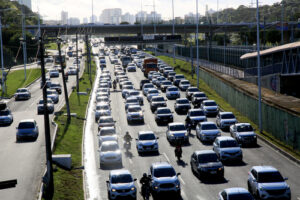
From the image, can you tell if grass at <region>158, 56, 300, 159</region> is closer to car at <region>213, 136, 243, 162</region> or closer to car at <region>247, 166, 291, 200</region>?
car at <region>213, 136, 243, 162</region>

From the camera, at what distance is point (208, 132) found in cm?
4109

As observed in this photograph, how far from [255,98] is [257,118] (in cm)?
214

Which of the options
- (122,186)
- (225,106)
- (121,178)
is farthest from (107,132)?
(225,106)

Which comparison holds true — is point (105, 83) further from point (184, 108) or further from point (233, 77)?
point (184, 108)

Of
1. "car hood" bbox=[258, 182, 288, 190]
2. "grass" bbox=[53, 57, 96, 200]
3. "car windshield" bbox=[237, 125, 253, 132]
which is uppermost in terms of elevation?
"car windshield" bbox=[237, 125, 253, 132]

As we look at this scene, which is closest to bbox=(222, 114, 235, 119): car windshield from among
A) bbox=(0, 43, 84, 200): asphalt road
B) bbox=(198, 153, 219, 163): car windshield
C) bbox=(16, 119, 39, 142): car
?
bbox=(0, 43, 84, 200): asphalt road

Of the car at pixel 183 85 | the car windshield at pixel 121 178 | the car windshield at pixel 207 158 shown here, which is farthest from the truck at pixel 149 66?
the car windshield at pixel 121 178

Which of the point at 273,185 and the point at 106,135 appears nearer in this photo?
the point at 273,185

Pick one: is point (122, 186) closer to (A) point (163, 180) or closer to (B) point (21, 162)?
(A) point (163, 180)

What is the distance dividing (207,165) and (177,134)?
1166cm

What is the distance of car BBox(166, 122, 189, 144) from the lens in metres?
41.1

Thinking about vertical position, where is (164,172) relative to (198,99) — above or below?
below

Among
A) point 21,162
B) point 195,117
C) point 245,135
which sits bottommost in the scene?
point 21,162

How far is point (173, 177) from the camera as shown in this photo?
27.1 m
